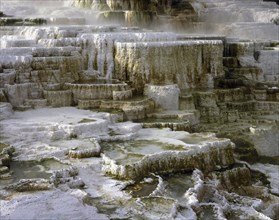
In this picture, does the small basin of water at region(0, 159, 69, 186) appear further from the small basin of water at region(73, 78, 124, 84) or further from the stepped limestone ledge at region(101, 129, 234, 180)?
the small basin of water at region(73, 78, 124, 84)

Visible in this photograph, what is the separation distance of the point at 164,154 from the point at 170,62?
5.22 metres

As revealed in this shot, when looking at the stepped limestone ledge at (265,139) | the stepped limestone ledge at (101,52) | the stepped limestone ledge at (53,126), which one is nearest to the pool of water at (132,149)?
the stepped limestone ledge at (53,126)

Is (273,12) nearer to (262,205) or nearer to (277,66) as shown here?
(277,66)

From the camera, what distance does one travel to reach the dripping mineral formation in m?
8.52

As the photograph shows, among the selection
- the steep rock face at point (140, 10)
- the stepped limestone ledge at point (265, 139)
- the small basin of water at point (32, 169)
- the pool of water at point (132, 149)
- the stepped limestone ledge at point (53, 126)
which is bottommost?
the stepped limestone ledge at point (265, 139)

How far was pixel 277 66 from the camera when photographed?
53.1ft

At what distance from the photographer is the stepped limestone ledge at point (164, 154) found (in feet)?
31.2

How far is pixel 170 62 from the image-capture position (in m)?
14.5

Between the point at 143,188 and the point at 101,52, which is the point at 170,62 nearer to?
the point at 101,52

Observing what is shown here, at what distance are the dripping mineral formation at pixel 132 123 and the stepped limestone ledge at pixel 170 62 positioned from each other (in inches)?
1.2

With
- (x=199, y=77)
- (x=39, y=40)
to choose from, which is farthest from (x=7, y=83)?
(x=199, y=77)

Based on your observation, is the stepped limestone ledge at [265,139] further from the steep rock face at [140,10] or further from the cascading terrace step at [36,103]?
the steep rock face at [140,10]

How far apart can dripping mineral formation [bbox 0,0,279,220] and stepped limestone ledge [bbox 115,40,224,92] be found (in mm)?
31

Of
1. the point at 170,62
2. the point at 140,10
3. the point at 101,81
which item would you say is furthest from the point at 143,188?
the point at 140,10
